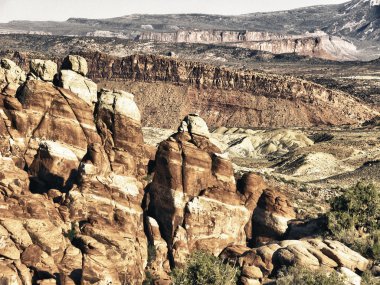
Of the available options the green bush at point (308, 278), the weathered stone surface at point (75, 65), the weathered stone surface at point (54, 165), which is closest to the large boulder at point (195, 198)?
the weathered stone surface at point (54, 165)

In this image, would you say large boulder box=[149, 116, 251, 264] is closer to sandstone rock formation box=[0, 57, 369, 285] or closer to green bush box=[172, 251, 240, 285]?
sandstone rock formation box=[0, 57, 369, 285]

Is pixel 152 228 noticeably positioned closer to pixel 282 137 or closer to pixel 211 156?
pixel 211 156

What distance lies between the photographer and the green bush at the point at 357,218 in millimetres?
60656

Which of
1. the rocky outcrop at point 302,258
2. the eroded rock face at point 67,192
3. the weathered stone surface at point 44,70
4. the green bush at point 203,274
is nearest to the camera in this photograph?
the green bush at point 203,274

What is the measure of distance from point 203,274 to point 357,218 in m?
19.1

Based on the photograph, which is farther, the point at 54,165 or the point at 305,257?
the point at 54,165

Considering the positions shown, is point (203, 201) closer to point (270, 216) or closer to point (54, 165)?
point (270, 216)

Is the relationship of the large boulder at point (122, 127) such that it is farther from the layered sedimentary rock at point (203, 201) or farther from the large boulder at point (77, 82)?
the layered sedimentary rock at point (203, 201)

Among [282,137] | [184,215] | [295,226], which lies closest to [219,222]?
[184,215]

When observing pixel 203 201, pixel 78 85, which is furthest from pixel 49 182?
pixel 203 201

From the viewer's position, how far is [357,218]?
6506cm

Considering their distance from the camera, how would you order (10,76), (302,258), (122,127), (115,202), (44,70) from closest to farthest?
(302,258), (115,202), (122,127), (44,70), (10,76)

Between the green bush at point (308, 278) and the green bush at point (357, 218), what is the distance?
27.6 ft

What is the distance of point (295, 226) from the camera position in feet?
222
